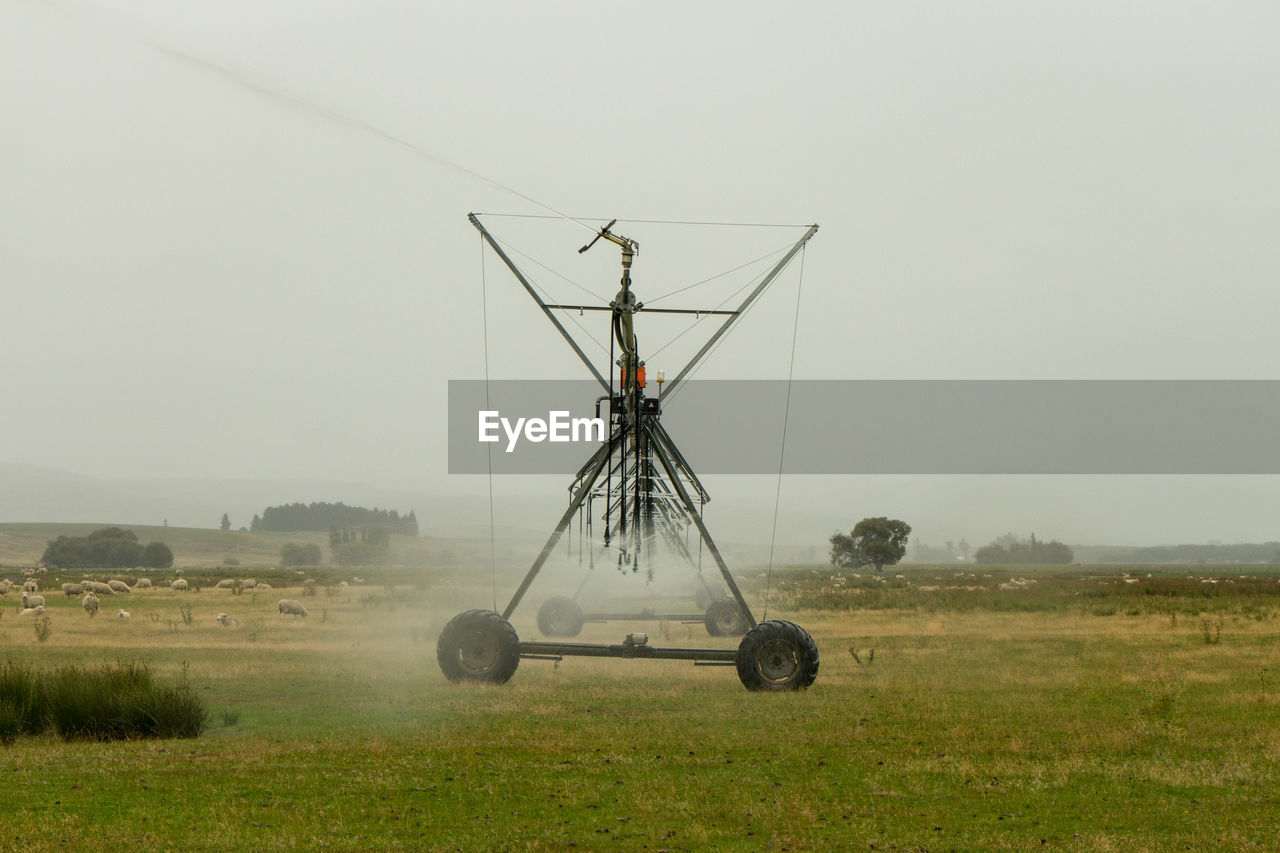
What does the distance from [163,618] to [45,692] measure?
27547mm

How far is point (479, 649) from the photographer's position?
80.8ft

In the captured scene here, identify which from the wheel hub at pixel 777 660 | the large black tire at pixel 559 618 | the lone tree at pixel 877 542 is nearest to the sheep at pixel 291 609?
the large black tire at pixel 559 618

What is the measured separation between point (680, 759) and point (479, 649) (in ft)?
28.6

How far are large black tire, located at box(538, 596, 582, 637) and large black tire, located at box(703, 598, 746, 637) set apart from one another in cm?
388

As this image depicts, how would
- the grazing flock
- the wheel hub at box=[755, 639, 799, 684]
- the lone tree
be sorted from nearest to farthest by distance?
the wheel hub at box=[755, 639, 799, 684] → the grazing flock → the lone tree

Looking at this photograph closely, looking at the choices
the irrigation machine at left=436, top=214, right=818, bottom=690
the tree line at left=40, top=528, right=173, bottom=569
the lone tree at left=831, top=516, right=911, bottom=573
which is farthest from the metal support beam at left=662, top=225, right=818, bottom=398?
the tree line at left=40, top=528, right=173, bottom=569

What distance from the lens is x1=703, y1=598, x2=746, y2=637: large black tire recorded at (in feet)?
117

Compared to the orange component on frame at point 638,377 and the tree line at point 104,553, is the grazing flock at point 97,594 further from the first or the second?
the tree line at point 104,553

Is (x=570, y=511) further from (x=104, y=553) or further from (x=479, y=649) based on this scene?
(x=104, y=553)

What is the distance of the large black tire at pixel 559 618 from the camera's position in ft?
121

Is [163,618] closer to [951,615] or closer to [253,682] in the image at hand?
[253,682]

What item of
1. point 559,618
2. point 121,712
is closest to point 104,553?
point 559,618

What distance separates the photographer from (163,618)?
46344 millimetres

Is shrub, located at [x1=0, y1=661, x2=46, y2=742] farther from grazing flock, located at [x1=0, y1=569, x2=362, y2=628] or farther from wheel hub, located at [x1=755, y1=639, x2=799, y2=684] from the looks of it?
grazing flock, located at [x1=0, y1=569, x2=362, y2=628]
